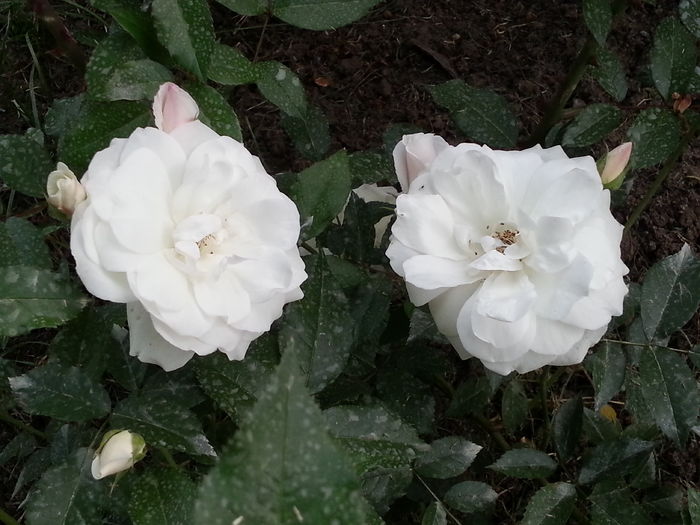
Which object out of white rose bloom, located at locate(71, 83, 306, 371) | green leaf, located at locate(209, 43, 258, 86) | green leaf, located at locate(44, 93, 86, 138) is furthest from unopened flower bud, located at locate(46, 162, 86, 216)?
green leaf, located at locate(44, 93, 86, 138)

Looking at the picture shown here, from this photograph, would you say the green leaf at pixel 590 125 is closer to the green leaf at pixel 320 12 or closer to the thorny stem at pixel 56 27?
the green leaf at pixel 320 12

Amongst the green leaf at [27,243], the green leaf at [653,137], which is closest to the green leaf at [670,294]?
the green leaf at [653,137]

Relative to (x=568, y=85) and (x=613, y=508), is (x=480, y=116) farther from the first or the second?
(x=613, y=508)

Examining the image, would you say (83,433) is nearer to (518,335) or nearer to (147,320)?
(147,320)

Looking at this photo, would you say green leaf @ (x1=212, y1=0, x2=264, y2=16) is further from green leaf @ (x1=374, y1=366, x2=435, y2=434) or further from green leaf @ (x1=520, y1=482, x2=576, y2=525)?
green leaf @ (x1=520, y1=482, x2=576, y2=525)

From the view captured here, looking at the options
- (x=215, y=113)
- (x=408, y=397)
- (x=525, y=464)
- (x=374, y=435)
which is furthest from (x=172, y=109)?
(x=525, y=464)

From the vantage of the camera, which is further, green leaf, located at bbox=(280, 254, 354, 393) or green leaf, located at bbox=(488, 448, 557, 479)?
green leaf, located at bbox=(488, 448, 557, 479)
